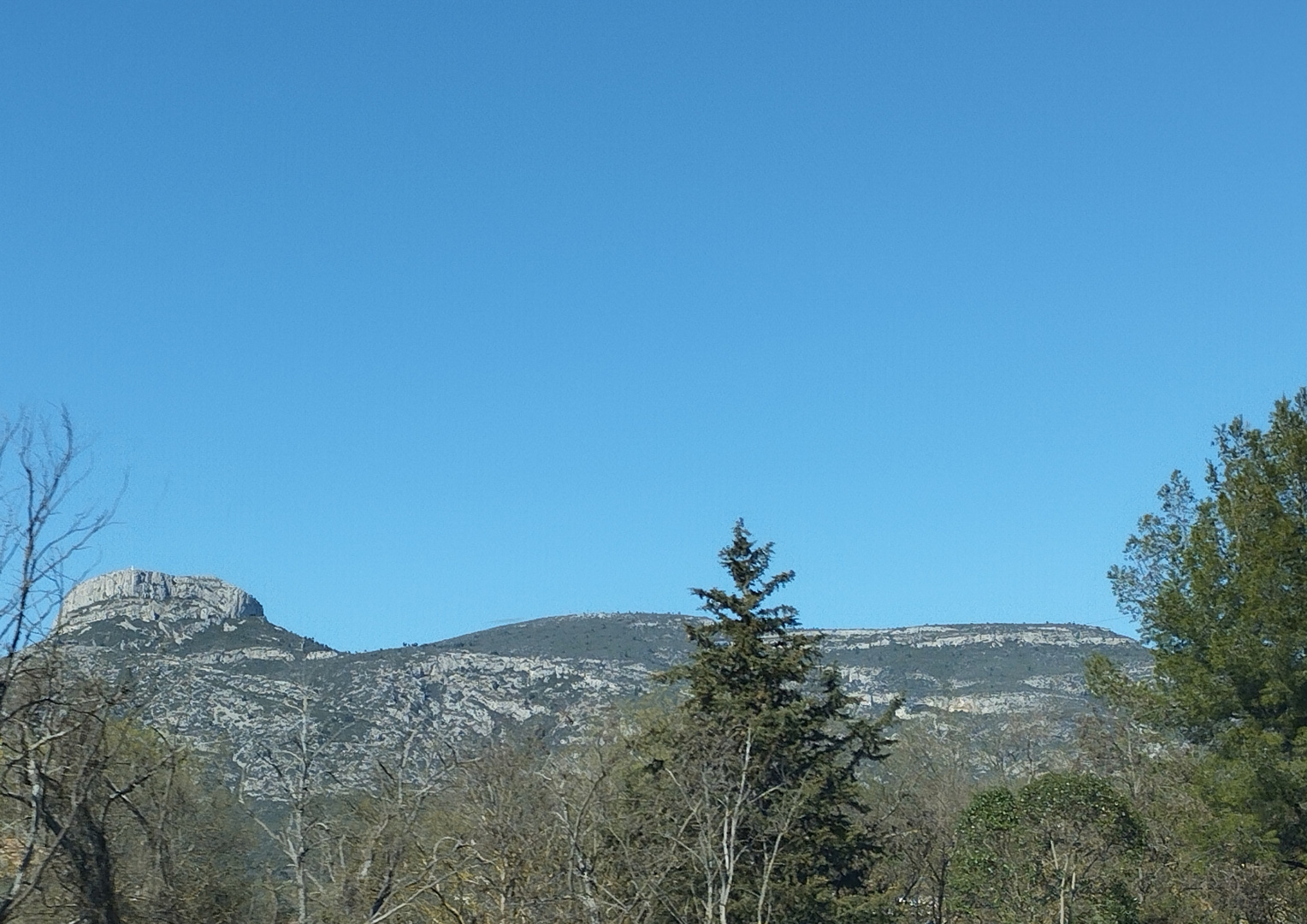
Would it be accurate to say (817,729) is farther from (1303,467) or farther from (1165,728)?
(1303,467)

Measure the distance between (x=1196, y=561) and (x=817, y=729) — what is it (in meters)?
9.03

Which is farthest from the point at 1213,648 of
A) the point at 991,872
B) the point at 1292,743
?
the point at 991,872

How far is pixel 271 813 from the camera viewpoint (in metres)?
60.5

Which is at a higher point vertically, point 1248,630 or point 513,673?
point 513,673

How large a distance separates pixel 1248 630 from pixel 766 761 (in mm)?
10208

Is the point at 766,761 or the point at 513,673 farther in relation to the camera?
the point at 513,673

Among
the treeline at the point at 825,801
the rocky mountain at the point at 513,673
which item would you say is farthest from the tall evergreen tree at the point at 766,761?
the rocky mountain at the point at 513,673

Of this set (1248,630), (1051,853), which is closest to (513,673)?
(1051,853)

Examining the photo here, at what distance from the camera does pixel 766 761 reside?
29.8m

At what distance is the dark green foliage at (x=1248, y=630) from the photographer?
27.7 metres

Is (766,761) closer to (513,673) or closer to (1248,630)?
(1248,630)

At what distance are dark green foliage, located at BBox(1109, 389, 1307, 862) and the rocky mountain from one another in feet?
30.4

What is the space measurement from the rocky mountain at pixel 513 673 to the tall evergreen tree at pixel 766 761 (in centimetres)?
376

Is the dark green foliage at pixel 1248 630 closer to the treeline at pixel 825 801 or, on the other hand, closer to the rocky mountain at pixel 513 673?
the treeline at pixel 825 801
